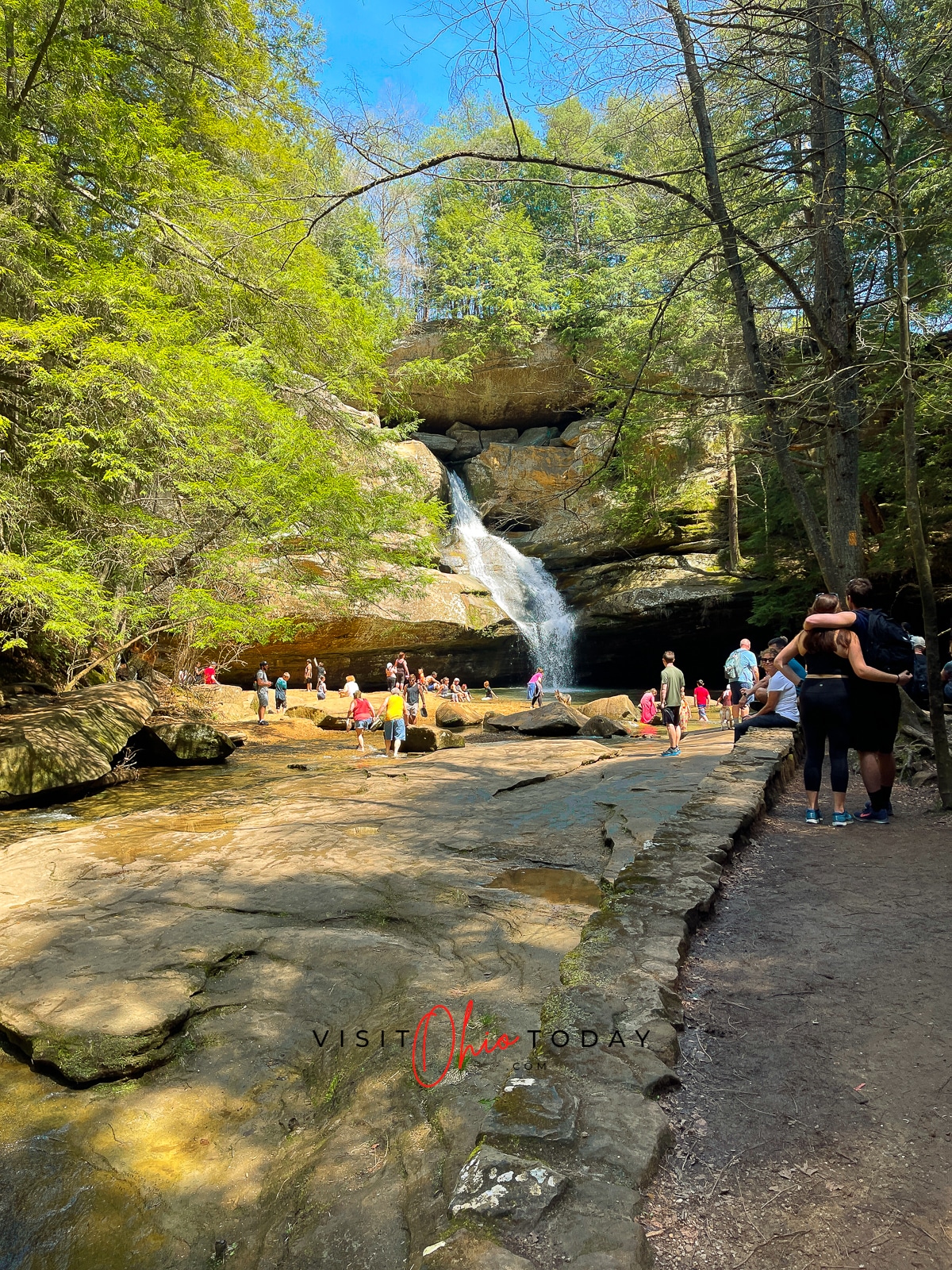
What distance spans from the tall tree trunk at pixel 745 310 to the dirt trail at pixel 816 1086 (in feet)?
11.2

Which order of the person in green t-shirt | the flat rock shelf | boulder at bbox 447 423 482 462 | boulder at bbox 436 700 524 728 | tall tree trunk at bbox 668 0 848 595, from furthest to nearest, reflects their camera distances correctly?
boulder at bbox 447 423 482 462 < boulder at bbox 436 700 524 728 < the person in green t-shirt < tall tree trunk at bbox 668 0 848 595 < the flat rock shelf

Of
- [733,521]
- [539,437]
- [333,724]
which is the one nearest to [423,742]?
[333,724]

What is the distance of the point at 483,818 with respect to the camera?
6.34 meters

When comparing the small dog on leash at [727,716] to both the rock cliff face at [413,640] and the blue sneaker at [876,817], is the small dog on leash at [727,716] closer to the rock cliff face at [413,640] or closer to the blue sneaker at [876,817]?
the blue sneaker at [876,817]

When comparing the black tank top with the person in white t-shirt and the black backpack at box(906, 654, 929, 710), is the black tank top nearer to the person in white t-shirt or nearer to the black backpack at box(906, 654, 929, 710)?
the person in white t-shirt

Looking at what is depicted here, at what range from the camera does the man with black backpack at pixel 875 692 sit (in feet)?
16.3

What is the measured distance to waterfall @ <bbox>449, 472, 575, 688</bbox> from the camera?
29.3 metres

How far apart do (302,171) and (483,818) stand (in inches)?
559

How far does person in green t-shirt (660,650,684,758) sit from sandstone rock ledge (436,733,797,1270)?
25.2 feet

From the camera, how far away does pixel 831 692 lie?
5.04 m

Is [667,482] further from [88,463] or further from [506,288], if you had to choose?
[88,463]

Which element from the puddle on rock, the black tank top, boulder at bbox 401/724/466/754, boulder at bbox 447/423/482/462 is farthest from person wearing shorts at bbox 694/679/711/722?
boulder at bbox 447/423/482/462

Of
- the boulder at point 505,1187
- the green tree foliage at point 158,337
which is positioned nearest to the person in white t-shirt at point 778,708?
the green tree foliage at point 158,337

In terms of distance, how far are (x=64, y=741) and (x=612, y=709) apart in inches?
523
